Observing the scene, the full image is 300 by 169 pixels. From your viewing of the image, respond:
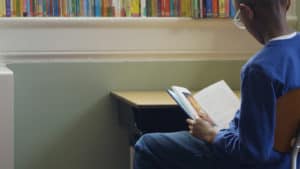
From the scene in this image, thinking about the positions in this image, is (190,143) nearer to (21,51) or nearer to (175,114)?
(175,114)

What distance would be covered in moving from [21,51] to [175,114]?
0.79m

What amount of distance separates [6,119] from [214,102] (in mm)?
873

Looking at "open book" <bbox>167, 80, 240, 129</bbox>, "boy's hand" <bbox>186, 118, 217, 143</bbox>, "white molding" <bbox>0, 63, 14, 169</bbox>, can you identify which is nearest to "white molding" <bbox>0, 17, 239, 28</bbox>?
"white molding" <bbox>0, 63, 14, 169</bbox>

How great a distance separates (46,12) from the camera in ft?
8.47

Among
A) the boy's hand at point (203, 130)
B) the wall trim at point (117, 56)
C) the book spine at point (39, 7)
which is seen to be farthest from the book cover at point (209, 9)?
the boy's hand at point (203, 130)

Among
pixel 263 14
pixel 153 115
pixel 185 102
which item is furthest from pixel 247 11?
pixel 153 115

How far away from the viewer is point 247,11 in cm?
153

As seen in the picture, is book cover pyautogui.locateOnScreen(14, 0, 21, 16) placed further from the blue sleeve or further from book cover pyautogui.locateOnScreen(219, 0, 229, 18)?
the blue sleeve

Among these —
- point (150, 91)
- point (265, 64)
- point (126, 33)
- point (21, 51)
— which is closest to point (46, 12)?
point (21, 51)

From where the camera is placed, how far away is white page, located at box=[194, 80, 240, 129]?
1812mm

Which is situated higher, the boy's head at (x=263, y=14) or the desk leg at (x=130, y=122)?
the boy's head at (x=263, y=14)

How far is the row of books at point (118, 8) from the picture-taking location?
8.39ft

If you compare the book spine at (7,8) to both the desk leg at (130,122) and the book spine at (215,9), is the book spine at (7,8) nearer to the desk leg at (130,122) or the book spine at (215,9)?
the desk leg at (130,122)

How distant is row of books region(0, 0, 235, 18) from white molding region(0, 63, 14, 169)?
411 millimetres
